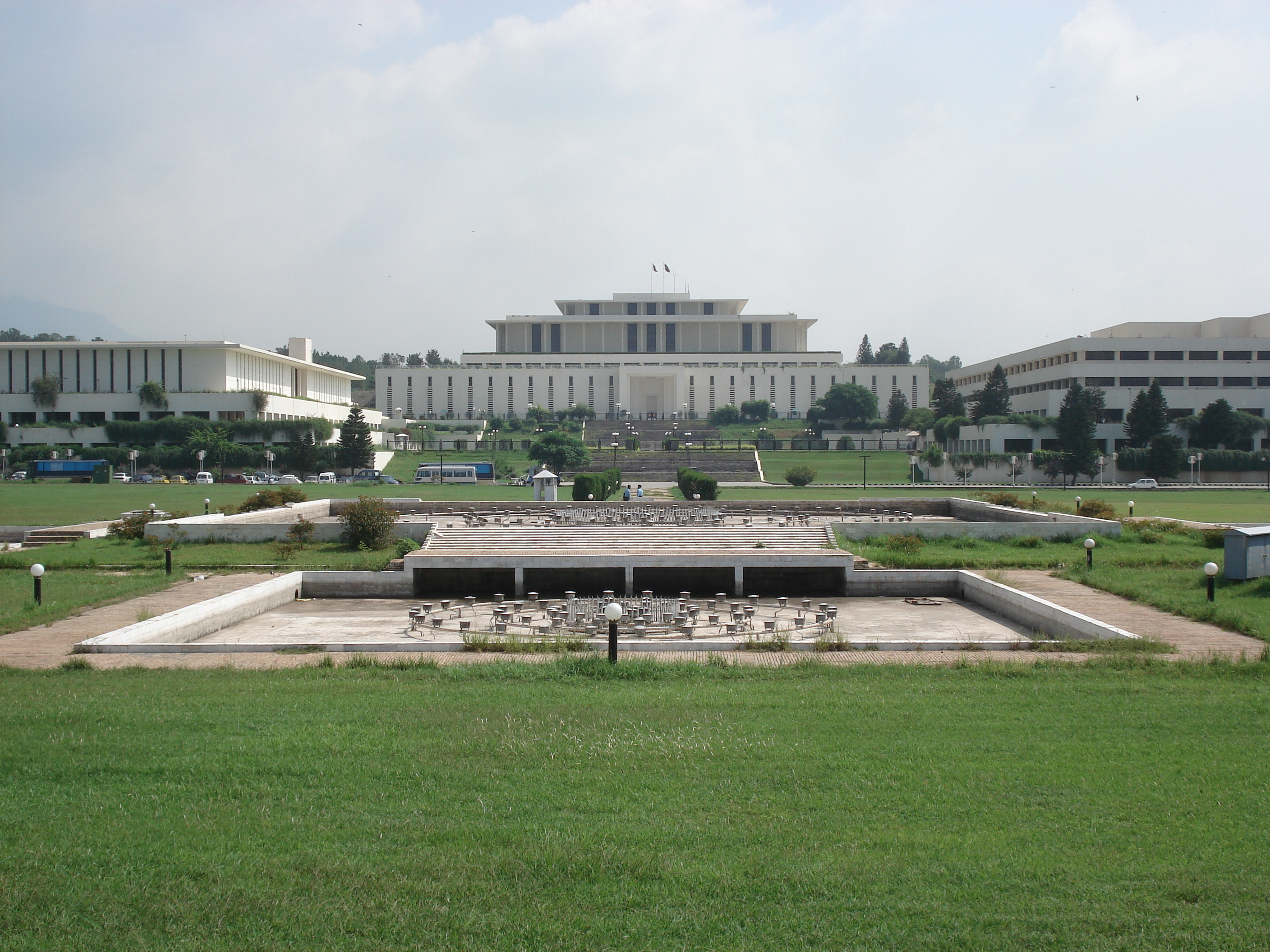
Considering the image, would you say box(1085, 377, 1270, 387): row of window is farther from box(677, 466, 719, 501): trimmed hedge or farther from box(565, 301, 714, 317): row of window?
box(565, 301, 714, 317): row of window

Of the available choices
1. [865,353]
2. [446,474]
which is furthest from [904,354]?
[446,474]

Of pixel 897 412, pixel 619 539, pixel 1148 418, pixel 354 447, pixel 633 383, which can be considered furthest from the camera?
pixel 633 383

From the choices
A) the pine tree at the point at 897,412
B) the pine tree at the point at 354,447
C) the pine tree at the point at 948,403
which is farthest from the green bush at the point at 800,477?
the pine tree at the point at 897,412

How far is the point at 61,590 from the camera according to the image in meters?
17.1

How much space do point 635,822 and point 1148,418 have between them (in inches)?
2452

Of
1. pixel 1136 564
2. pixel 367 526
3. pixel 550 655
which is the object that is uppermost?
pixel 367 526

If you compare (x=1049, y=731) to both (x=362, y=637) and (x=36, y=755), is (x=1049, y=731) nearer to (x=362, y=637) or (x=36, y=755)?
(x=36, y=755)

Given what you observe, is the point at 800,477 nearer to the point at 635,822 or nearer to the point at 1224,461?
the point at 1224,461

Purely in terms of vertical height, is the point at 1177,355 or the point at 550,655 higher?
the point at 1177,355

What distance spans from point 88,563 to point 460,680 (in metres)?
A: 15.4

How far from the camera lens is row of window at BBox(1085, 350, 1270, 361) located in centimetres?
6631

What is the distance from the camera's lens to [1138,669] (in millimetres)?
9758

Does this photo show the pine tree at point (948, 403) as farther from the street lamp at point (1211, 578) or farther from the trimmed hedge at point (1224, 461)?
the street lamp at point (1211, 578)

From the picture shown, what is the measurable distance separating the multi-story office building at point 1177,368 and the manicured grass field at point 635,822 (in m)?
64.0
